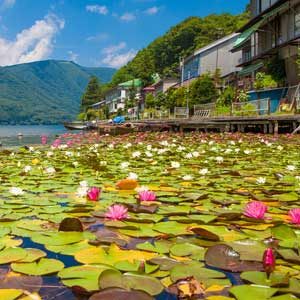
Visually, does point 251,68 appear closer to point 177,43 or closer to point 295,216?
point 295,216

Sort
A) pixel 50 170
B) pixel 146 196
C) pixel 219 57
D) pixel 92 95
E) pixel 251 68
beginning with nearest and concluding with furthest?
pixel 146 196
pixel 50 170
pixel 251 68
pixel 219 57
pixel 92 95

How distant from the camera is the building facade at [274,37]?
23578 mm

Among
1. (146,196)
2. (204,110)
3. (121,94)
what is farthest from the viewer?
(121,94)

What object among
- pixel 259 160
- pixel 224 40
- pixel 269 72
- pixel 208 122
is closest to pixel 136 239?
pixel 259 160

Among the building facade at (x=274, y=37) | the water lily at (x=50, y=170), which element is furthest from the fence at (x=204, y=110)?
the water lily at (x=50, y=170)

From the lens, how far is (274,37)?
87.3ft

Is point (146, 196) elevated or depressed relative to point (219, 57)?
depressed

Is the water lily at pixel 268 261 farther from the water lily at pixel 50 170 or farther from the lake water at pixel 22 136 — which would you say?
the lake water at pixel 22 136

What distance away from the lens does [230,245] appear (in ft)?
7.72

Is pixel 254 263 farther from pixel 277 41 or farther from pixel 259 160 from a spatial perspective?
pixel 277 41

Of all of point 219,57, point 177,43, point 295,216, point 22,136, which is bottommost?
point 22,136

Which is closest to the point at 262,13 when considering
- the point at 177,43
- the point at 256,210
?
the point at 256,210

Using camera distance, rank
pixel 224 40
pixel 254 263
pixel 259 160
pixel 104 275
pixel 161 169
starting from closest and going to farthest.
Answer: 1. pixel 104 275
2. pixel 254 263
3. pixel 161 169
4. pixel 259 160
5. pixel 224 40

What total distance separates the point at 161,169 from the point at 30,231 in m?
3.51
